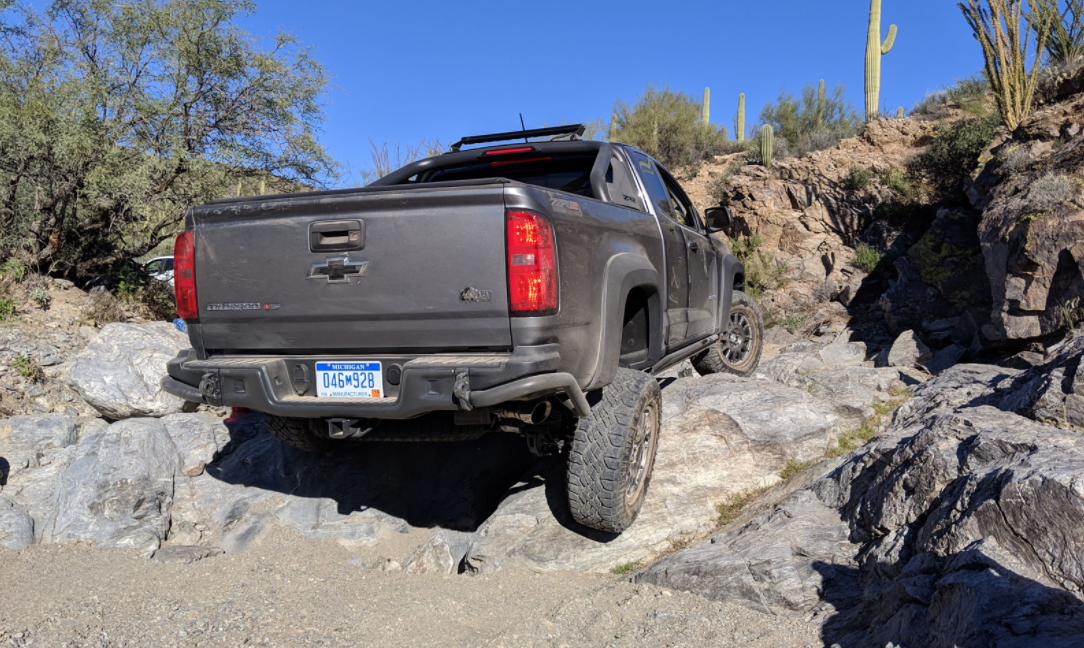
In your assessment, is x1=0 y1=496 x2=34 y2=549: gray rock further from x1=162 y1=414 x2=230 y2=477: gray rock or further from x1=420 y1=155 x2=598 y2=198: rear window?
x1=420 y1=155 x2=598 y2=198: rear window

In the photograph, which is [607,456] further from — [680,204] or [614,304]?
[680,204]

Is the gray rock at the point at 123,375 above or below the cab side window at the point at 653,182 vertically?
below

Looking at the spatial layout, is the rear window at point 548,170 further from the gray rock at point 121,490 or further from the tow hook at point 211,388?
the gray rock at point 121,490

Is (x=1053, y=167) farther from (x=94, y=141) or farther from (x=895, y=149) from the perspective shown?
(x=94, y=141)

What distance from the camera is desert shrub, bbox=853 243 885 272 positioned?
10523 mm

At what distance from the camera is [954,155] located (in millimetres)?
10836

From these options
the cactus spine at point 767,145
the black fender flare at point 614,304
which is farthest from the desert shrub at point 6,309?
the cactus spine at point 767,145

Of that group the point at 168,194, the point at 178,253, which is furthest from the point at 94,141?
the point at 178,253

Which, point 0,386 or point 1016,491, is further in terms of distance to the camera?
point 0,386

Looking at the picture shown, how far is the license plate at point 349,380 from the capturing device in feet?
10.5

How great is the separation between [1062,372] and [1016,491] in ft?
4.98

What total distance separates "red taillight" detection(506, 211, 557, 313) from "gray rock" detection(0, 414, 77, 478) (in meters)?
4.19

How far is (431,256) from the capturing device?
10.2ft

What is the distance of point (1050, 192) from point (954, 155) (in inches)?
204
